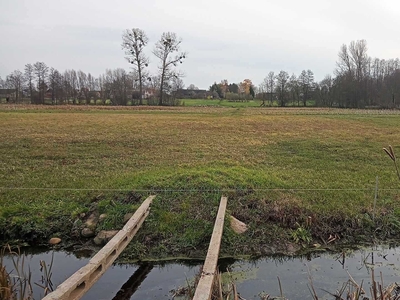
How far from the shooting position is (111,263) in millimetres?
5512

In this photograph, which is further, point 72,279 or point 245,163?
point 245,163

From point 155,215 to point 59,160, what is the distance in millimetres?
5672

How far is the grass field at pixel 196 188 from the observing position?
734cm

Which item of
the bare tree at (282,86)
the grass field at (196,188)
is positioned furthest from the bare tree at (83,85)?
the grass field at (196,188)

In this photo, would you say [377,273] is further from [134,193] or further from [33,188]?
[33,188]

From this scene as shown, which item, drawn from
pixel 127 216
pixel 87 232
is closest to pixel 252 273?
pixel 127 216

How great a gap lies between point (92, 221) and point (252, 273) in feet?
11.6

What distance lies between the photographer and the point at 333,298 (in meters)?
5.15

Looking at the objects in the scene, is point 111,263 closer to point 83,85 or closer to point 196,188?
point 196,188

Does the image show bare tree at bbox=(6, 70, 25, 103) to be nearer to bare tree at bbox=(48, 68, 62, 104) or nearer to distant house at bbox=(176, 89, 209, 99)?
bare tree at bbox=(48, 68, 62, 104)

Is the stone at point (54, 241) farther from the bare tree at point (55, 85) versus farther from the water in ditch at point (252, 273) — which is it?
the bare tree at point (55, 85)

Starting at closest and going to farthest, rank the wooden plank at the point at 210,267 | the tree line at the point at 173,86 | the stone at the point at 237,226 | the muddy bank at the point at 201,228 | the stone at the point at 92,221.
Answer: the wooden plank at the point at 210,267, the muddy bank at the point at 201,228, the stone at the point at 237,226, the stone at the point at 92,221, the tree line at the point at 173,86

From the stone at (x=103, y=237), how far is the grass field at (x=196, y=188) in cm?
27

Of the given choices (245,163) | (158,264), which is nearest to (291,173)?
(245,163)
